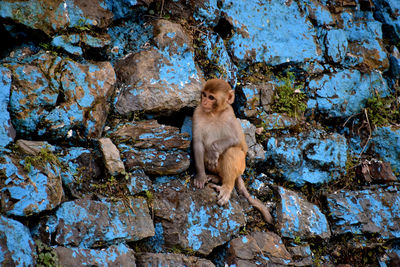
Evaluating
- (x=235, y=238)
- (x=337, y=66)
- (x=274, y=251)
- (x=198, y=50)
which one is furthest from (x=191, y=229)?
(x=337, y=66)

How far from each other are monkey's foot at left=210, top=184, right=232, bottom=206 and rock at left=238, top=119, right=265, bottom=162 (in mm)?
833

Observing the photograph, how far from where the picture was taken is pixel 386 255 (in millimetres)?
5637

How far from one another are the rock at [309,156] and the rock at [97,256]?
270 centimetres

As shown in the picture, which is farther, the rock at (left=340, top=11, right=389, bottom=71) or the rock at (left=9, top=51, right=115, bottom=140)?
the rock at (left=340, top=11, right=389, bottom=71)

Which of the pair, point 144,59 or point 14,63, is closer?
point 14,63

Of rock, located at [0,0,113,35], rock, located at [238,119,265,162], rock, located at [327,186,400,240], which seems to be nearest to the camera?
rock, located at [0,0,113,35]

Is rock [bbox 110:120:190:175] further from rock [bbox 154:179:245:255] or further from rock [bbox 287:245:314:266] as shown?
rock [bbox 287:245:314:266]

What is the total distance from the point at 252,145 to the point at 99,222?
257 cm

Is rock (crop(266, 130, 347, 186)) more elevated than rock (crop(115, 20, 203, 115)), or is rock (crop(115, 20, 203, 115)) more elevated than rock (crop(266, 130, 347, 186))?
rock (crop(115, 20, 203, 115))

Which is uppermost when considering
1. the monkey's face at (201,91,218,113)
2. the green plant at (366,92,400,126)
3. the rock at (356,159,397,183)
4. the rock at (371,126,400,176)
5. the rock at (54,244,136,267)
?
the green plant at (366,92,400,126)

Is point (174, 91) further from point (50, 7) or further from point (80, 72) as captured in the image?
point (50, 7)

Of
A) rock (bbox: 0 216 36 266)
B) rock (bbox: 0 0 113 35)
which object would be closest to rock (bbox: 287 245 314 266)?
rock (bbox: 0 216 36 266)

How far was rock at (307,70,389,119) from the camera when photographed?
20.4ft

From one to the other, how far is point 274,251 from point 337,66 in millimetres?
3431
